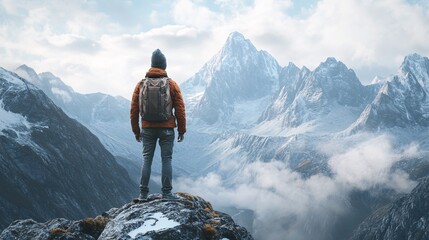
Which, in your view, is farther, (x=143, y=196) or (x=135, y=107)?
(x=143, y=196)

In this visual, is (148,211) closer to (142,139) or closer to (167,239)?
(167,239)

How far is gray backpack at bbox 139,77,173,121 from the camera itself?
16.1 metres

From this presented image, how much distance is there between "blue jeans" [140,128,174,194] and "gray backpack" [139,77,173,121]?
0.72 meters

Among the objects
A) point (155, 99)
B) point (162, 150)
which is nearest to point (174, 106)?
point (155, 99)

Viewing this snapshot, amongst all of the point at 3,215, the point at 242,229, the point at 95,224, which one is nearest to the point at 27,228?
the point at 95,224

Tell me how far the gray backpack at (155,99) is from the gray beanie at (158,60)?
35.6 inches

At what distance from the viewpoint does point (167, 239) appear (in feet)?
45.8

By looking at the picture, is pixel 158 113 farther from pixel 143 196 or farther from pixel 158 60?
pixel 143 196

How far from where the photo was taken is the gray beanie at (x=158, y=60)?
17141 mm

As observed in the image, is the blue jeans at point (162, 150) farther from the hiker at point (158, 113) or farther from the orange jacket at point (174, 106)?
the orange jacket at point (174, 106)

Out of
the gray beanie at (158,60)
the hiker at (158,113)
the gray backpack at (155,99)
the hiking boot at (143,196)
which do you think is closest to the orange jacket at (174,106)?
the hiker at (158,113)

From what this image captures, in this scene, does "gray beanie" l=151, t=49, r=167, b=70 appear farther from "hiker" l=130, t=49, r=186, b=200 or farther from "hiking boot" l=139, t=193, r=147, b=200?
"hiking boot" l=139, t=193, r=147, b=200

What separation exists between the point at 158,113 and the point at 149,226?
13.7 feet

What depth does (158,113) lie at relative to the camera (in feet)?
53.5
